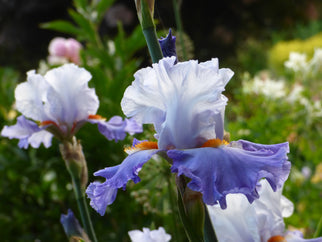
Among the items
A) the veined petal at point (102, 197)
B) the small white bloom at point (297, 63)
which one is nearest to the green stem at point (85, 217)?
the veined petal at point (102, 197)

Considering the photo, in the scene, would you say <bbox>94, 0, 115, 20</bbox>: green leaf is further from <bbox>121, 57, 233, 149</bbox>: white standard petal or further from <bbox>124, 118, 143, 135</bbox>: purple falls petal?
<bbox>121, 57, 233, 149</bbox>: white standard petal

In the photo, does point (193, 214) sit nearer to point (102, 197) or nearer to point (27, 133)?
point (102, 197)

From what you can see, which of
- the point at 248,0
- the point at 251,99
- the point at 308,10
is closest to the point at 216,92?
A: the point at 251,99

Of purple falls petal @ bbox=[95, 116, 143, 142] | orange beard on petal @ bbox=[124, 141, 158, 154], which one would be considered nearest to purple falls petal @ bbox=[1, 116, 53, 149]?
purple falls petal @ bbox=[95, 116, 143, 142]

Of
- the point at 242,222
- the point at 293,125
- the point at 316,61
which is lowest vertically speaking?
the point at 293,125

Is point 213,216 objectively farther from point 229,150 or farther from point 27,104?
point 27,104

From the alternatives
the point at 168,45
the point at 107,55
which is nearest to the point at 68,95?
the point at 168,45

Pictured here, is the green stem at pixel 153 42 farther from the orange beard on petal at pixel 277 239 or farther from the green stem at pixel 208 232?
the orange beard on petal at pixel 277 239
